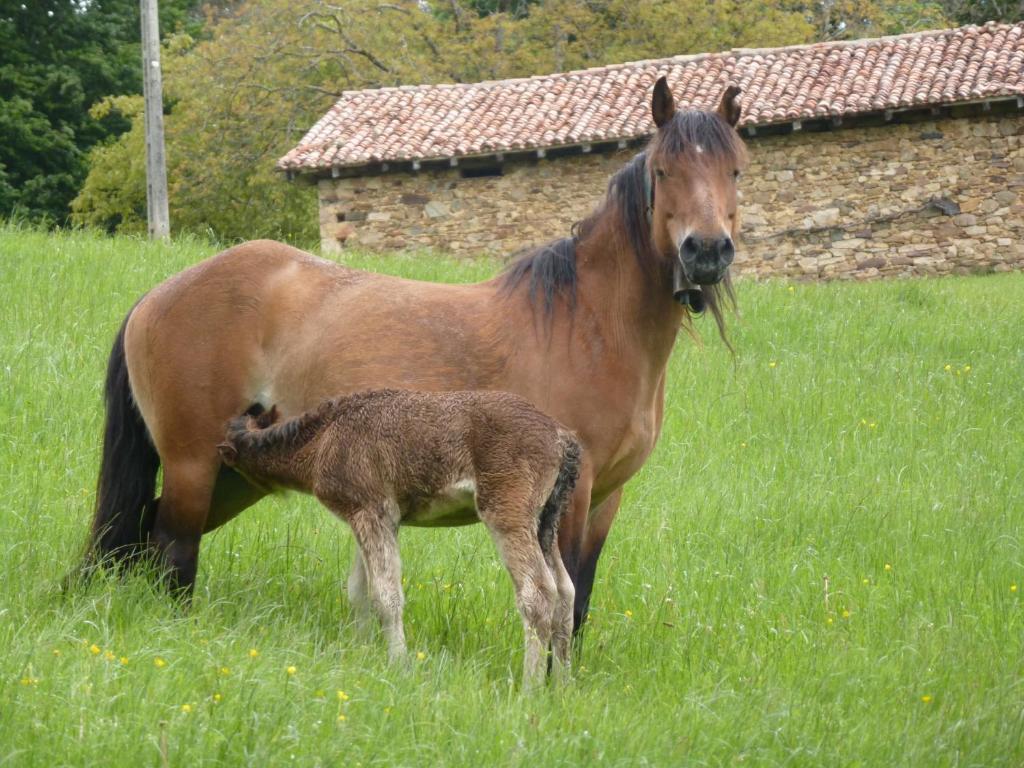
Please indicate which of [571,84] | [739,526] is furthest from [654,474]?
[571,84]

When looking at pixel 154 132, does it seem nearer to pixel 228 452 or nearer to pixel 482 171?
pixel 482 171

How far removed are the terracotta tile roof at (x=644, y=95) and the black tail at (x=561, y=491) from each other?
19862mm

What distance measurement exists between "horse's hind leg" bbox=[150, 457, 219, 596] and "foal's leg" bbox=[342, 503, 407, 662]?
1.02 metres

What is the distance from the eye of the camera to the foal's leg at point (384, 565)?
208 inches

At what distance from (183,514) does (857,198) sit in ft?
71.7

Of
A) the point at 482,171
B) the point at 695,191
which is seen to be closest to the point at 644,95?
the point at 482,171

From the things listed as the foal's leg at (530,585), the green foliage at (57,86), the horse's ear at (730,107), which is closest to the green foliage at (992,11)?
the green foliage at (57,86)

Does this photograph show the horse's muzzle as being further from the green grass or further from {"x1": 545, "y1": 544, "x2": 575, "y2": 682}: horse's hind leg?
the green grass

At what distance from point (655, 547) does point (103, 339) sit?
5.26 m

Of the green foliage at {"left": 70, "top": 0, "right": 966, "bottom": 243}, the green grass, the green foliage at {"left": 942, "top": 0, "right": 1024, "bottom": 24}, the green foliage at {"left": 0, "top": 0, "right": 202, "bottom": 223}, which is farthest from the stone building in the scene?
the green grass

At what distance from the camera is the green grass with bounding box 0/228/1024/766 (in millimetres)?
4305

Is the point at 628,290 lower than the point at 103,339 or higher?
higher

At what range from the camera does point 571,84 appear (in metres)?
28.7

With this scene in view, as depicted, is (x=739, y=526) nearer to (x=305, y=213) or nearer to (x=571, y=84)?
(x=571, y=84)
